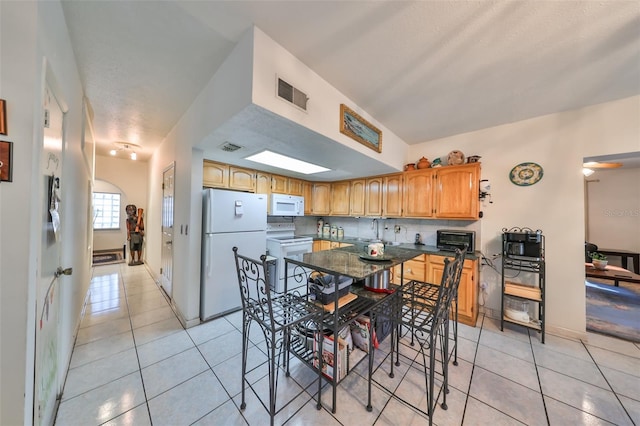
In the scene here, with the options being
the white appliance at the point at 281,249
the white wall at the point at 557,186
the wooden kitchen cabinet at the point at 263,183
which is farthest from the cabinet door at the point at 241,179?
A: the white wall at the point at 557,186

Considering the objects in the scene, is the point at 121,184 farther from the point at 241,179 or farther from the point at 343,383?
the point at 343,383

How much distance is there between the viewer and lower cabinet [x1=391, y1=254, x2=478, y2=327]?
2594 millimetres

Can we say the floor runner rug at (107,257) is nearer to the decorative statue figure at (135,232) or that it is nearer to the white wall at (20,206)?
the decorative statue figure at (135,232)

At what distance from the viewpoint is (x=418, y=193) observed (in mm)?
3240

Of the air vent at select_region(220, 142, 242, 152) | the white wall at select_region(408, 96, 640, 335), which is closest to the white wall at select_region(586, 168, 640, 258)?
the white wall at select_region(408, 96, 640, 335)

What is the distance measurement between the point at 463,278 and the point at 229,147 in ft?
10.8

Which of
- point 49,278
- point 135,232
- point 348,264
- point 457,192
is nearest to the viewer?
point 49,278

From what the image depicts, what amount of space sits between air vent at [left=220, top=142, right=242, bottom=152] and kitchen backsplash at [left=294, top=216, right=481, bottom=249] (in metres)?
2.41

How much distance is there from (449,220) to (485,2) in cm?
265

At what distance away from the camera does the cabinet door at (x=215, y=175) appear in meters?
2.98

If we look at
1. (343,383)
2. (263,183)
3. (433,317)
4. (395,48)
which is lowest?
(343,383)

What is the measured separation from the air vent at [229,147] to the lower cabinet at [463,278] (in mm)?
2757

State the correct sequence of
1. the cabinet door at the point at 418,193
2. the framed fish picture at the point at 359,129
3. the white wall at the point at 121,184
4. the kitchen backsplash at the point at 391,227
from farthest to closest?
the white wall at the point at 121,184 < the kitchen backsplash at the point at 391,227 < the cabinet door at the point at 418,193 < the framed fish picture at the point at 359,129

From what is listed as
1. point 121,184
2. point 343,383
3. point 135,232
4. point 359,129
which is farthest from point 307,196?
point 121,184
